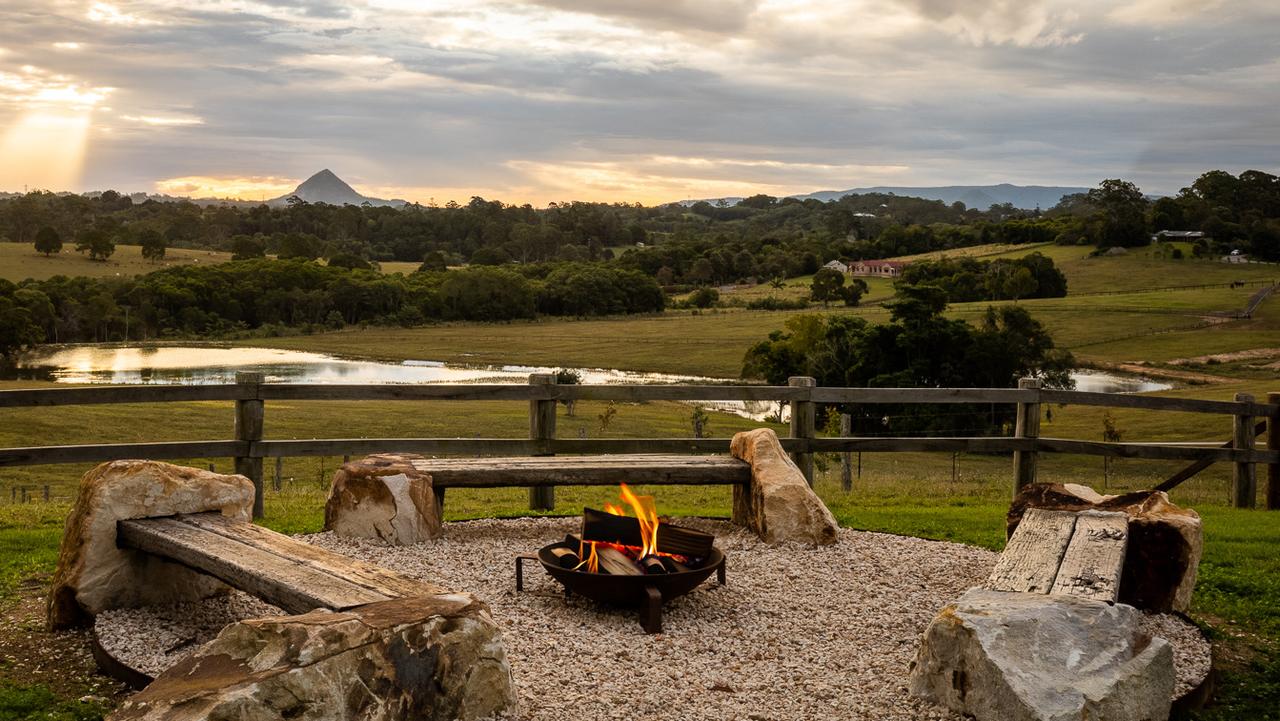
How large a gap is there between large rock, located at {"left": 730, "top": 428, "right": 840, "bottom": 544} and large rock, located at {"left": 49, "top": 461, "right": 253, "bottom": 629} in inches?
165

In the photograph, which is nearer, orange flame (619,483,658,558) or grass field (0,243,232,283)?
orange flame (619,483,658,558)

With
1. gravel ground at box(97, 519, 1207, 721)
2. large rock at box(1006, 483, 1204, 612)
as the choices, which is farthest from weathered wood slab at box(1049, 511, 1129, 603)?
gravel ground at box(97, 519, 1207, 721)

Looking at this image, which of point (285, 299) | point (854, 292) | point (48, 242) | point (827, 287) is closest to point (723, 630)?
point (285, 299)

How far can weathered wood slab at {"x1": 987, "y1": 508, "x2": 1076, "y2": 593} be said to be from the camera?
5508 millimetres

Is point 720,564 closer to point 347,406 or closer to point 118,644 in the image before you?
point 118,644

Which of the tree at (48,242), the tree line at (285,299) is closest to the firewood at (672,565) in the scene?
the tree line at (285,299)

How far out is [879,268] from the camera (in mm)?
106312

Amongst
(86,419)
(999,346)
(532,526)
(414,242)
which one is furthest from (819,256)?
(532,526)

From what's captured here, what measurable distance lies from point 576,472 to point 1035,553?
A: 12.4 feet

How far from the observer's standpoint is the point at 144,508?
6371 mm

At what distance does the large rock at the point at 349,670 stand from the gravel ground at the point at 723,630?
396mm

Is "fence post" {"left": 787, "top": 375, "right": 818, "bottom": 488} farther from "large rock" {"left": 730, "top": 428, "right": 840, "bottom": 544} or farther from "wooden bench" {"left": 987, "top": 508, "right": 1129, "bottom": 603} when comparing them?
"wooden bench" {"left": 987, "top": 508, "right": 1129, "bottom": 603}

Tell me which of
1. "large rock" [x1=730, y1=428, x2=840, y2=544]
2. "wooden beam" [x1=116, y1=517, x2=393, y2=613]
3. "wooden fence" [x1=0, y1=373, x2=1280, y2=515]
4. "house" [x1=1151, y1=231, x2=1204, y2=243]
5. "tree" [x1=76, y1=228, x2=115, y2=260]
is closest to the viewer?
"wooden beam" [x1=116, y1=517, x2=393, y2=613]

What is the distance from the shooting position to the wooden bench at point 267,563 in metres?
4.88
